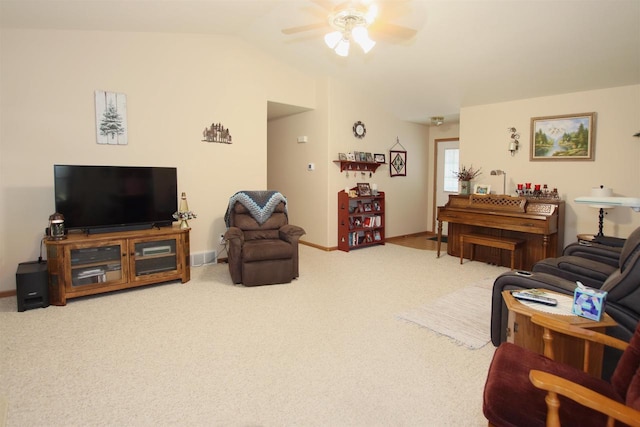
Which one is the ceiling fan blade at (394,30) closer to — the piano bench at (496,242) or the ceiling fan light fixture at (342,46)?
the ceiling fan light fixture at (342,46)

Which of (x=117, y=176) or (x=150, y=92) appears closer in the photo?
(x=117, y=176)

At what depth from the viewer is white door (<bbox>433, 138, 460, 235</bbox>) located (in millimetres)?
7152

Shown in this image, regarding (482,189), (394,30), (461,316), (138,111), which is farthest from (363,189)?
(138,111)

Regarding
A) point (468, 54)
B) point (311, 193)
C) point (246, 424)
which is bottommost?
point (246, 424)

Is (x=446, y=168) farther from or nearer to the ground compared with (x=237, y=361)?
farther from the ground

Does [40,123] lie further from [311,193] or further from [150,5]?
[311,193]

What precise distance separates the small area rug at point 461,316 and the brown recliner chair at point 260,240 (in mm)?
1518

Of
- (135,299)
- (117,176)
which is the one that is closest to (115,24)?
(117,176)

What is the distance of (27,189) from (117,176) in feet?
2.87

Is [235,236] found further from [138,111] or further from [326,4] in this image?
[326,4]

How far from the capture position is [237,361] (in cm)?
247

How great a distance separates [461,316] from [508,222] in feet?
6.76

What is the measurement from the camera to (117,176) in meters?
3.94

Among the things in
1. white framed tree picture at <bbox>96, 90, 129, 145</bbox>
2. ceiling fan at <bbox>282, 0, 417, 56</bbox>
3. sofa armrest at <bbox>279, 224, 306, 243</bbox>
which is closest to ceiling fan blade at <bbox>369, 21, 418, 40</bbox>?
ceiling fan at <bbox>282, 0, 417, 56</bbox>
